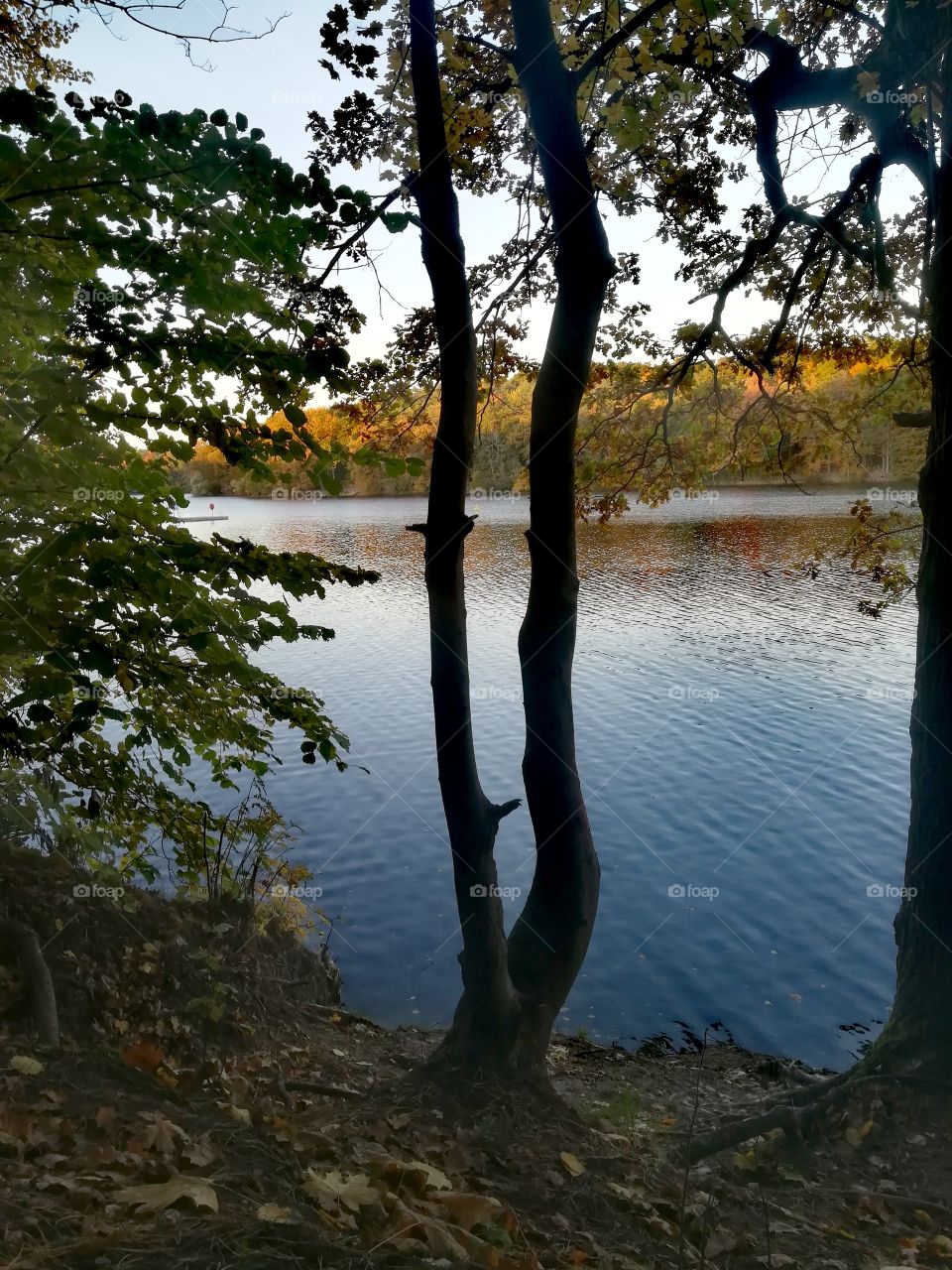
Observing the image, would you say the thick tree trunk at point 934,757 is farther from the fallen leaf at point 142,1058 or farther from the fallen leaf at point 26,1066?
the fallen leaf at point 26,1066

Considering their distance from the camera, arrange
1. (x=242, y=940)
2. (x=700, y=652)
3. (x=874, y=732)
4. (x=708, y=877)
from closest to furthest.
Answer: (x=242, y=940) < (x=708, y=877) < (x=874, y=732) < (x=700, y=652)

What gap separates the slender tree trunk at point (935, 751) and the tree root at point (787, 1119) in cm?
19

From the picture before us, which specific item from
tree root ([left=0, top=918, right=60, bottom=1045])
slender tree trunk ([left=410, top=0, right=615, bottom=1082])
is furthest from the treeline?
tree root ([left=0, top=918, right=60, bottom=1045])

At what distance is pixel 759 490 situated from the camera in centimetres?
9350

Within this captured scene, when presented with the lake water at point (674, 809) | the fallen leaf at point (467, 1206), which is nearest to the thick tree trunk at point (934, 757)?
the lake water at point (674, 809)

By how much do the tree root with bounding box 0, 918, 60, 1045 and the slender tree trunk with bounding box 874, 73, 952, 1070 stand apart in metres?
6.01

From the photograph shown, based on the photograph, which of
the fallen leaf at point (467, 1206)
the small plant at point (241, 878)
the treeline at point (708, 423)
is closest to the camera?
the fallen leaf at point (467, 1206)

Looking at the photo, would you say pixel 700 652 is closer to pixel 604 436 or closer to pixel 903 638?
pixel 903 638

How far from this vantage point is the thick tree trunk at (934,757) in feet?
21.4

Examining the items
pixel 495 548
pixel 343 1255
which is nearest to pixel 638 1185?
pixel 343 1255

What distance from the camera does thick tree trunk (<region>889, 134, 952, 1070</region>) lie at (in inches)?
256

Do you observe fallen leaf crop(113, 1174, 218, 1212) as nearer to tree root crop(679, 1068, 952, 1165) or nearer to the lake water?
tree root crop(679, 1068, 952, 1165)

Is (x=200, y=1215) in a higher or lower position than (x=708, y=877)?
higher

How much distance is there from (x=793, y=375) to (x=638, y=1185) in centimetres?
874
